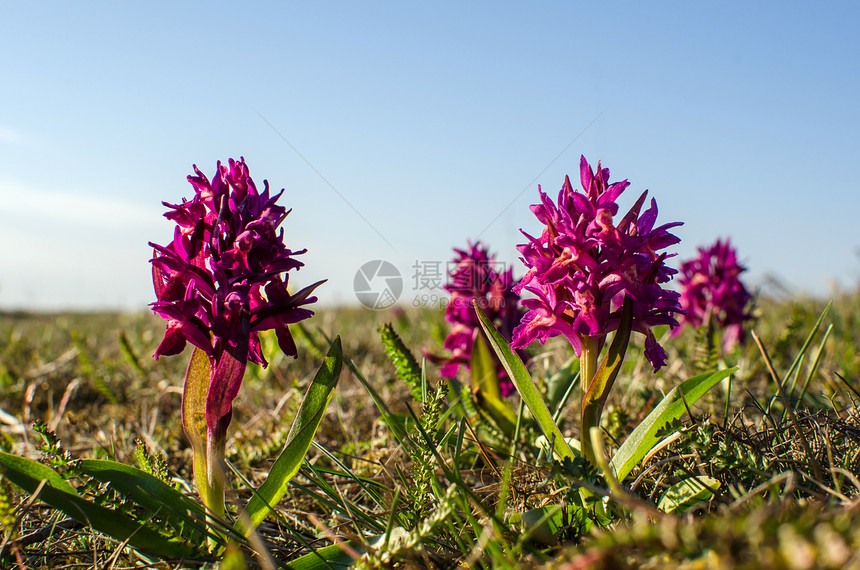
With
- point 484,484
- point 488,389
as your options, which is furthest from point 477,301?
point 484,484

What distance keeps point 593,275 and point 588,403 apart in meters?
0.48

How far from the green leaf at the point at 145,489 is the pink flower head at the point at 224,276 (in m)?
0.27

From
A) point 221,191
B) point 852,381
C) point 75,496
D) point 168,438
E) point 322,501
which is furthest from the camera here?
point 852,381

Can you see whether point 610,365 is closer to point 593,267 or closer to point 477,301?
point 593,267

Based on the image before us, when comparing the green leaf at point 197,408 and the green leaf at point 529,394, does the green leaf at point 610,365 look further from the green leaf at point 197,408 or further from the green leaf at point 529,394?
the green leaf at point 197,408

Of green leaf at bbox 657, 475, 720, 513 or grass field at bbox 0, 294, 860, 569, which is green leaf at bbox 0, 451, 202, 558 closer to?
grass field at bbox 0, 294, 860, 569

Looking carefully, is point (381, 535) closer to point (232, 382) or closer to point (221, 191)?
point (232, 382)

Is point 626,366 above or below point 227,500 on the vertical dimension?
above

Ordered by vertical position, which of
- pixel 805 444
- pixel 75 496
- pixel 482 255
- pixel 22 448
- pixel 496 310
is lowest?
pixel 22 448

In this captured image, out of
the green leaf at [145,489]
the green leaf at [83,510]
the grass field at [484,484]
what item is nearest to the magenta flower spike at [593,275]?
the grass field at [484,484]

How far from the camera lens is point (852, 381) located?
4.05 m

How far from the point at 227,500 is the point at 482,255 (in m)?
1.99

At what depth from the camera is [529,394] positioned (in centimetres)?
234

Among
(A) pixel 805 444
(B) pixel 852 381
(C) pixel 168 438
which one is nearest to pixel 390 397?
(C) pixel 168 438
